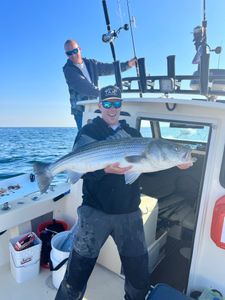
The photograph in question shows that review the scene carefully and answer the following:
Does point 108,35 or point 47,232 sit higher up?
point 108,35

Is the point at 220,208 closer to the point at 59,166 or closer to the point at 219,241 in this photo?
the point at 219,241

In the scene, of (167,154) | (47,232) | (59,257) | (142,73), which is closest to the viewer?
(167,154)

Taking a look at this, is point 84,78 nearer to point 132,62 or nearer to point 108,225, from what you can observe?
point 132,62

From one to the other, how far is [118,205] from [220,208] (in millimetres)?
926

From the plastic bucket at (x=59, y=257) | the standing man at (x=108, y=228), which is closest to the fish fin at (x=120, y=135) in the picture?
the standing man at (x=108, y=228)

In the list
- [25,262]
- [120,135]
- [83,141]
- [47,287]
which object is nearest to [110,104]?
[120,135]

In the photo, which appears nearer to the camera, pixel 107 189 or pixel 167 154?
pixel 167 154

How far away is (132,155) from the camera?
6.86 ft

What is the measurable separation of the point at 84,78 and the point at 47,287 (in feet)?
9.75

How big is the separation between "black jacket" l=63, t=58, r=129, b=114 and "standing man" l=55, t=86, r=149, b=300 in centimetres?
151

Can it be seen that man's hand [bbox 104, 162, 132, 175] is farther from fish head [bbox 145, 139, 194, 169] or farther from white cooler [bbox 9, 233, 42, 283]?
white cooler [bbox 9, 233, 42, 283]

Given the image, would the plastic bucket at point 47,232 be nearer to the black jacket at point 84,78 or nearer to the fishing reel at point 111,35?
the black jacket at point 84,78

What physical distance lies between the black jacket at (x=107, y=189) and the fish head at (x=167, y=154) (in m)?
0.44

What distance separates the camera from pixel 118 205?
2.40 m
